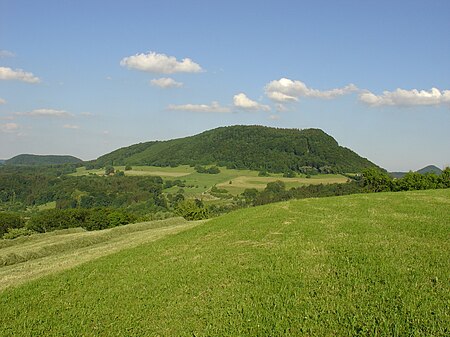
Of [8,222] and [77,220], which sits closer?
[8,222]

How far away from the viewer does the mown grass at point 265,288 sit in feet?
41.0

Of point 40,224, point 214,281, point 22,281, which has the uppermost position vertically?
point 214,281

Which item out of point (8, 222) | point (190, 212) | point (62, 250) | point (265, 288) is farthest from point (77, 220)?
point (265, 288)

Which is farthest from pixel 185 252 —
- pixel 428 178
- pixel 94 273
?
pixel 428 178

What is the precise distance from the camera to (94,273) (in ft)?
71.4

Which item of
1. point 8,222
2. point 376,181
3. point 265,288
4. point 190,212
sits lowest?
point 8,222

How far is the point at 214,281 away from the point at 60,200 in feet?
662

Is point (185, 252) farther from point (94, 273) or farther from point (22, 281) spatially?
point (22, 281)

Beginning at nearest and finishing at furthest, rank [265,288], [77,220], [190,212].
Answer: [265,288] < [77,220] < [190,212]

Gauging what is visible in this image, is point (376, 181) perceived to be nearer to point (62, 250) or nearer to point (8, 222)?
point (62, 250)

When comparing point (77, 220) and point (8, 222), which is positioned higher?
point (8, 222)

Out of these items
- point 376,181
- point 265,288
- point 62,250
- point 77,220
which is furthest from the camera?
point 77,220

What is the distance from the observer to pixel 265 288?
15.7 meters

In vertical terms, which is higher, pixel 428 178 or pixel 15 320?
pixel 428 178
